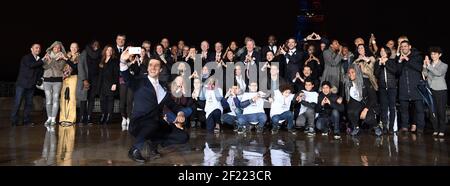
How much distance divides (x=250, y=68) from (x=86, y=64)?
127 inches

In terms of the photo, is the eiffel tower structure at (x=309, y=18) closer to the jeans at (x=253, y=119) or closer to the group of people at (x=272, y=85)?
the group of people at (x=272, y=85)

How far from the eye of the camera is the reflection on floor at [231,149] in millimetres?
5062

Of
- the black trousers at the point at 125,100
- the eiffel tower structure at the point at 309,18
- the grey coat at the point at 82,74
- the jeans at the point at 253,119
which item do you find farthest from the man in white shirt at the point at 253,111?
the eiffel tower structure at the point at 309,18

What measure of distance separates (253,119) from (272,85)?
2.70 ft

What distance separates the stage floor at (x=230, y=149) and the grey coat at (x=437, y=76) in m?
0.92

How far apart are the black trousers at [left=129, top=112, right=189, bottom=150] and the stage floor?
21cm

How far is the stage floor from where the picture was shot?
5.05 m

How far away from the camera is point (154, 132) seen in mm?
5145

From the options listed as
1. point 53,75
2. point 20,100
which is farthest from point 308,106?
point 20,100

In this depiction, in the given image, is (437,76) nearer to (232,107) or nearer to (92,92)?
(232,107)
